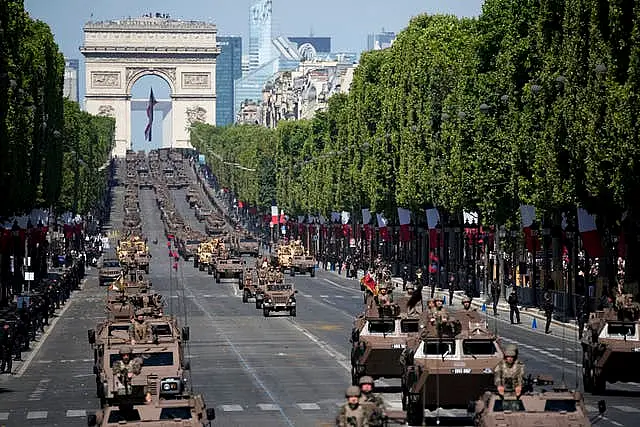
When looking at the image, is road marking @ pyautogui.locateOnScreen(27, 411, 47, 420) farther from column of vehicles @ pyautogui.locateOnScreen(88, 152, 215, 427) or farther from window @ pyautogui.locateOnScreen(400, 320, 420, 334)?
window @ pyautogui.locateOnScreen(400, 320, 420, 334)

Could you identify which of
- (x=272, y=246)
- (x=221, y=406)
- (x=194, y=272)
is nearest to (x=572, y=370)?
(x=221, y=406)

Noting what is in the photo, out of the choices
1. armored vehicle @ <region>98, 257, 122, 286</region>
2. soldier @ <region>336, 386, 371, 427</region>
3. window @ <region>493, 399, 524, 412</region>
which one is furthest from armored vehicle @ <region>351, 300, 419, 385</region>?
armored vehicle @ <region>98, 257, 122, 286</region>

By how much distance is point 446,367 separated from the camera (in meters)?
37.7

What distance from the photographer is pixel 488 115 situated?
94312mm

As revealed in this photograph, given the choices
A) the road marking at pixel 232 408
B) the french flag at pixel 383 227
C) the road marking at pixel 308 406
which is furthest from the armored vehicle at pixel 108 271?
the road marking at pixel 308 406

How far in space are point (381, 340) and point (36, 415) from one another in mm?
7765

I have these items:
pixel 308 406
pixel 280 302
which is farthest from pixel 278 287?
pixel 308 406

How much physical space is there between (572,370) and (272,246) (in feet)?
436

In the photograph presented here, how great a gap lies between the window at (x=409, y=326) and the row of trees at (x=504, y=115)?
1963cm

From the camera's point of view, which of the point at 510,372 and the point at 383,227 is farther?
the point at 383,227

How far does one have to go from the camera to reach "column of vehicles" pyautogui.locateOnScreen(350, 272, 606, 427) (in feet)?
102

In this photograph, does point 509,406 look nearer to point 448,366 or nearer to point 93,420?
point 93,420

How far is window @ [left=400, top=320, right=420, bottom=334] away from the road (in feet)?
6.83

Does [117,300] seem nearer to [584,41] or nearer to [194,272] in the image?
[584,41]
